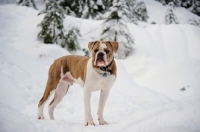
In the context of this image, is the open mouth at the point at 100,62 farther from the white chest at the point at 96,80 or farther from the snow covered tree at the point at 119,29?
the snow covered tree at the point at 119,29

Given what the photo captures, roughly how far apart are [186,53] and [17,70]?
12393 mm

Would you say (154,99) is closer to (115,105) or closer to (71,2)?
(115,105)

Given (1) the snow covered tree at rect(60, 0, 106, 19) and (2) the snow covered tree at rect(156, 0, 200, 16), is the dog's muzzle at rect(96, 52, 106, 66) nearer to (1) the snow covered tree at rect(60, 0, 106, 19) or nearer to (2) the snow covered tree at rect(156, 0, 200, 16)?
(1) the snow covered tree at rect(60, 0, 106, 19)

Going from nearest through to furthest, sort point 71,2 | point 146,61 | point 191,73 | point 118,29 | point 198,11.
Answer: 1. point 191,73
2. point 146,61
3. point 118,29
4. point 71,2
5. point 198,11

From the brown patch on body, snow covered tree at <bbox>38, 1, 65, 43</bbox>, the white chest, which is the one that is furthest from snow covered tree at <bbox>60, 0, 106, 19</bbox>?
the white chest

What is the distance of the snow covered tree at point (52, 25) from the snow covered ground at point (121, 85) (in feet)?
1.92

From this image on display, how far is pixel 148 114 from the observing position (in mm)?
2289

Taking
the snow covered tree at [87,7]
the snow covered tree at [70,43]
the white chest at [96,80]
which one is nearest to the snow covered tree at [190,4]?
the snow covered tree at [87,7]

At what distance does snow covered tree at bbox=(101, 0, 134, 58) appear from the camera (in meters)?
13.5

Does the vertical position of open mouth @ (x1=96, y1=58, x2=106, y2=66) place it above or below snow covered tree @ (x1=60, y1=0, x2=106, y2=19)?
below

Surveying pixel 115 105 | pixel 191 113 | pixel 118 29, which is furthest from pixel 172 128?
pixel 118 29

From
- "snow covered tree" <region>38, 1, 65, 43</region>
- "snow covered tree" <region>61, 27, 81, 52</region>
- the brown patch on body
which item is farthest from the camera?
"snow covered tree" <region>61, 27, 81, 52</region>

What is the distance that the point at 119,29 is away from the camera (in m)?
13.7

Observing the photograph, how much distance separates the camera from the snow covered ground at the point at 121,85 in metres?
2.08
